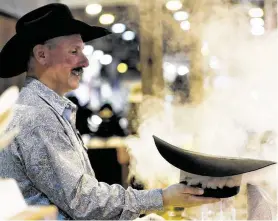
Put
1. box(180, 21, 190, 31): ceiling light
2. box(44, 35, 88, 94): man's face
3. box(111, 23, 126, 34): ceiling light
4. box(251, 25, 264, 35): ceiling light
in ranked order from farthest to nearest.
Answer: box(111, 23, 126, 34): ceiling light < box(180, 21, 190, 31): ceiling light < box(251, 25, 264, 35): ceiling light < box(44, 35, 88, 94): man's face

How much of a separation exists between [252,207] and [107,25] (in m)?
3.30

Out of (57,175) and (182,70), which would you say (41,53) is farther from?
(182,70)

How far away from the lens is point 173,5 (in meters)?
4.39

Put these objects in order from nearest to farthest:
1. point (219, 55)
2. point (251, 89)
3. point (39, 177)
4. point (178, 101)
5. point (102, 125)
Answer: point (39, 177) → point (251, 89) → point (219, 55) → point (178, 101) → point (102, 125)

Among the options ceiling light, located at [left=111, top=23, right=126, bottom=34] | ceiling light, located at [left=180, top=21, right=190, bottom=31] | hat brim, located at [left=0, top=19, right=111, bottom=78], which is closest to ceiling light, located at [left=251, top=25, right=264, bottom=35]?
ceiling light, located at [left=180, top=21, right=190, bottom=31]

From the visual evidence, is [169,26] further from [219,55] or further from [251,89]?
[251,89]

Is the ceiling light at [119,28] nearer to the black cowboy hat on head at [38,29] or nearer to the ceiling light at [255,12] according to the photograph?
the ceiling light at [255,12]

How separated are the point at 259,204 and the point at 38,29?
1.14m

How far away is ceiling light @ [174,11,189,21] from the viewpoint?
13.3 ft

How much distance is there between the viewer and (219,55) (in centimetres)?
363

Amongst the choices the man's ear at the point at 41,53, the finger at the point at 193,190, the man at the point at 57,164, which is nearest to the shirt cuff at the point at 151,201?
the man at the point at 57,164

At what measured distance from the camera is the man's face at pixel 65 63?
2.34 meters

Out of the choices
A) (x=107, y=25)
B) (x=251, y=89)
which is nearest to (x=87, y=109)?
(x=107, y=25)

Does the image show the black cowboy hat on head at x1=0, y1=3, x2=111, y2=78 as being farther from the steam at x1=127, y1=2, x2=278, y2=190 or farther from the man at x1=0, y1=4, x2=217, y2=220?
the steam at x1=127, y1=2, x2=278, y2=190
